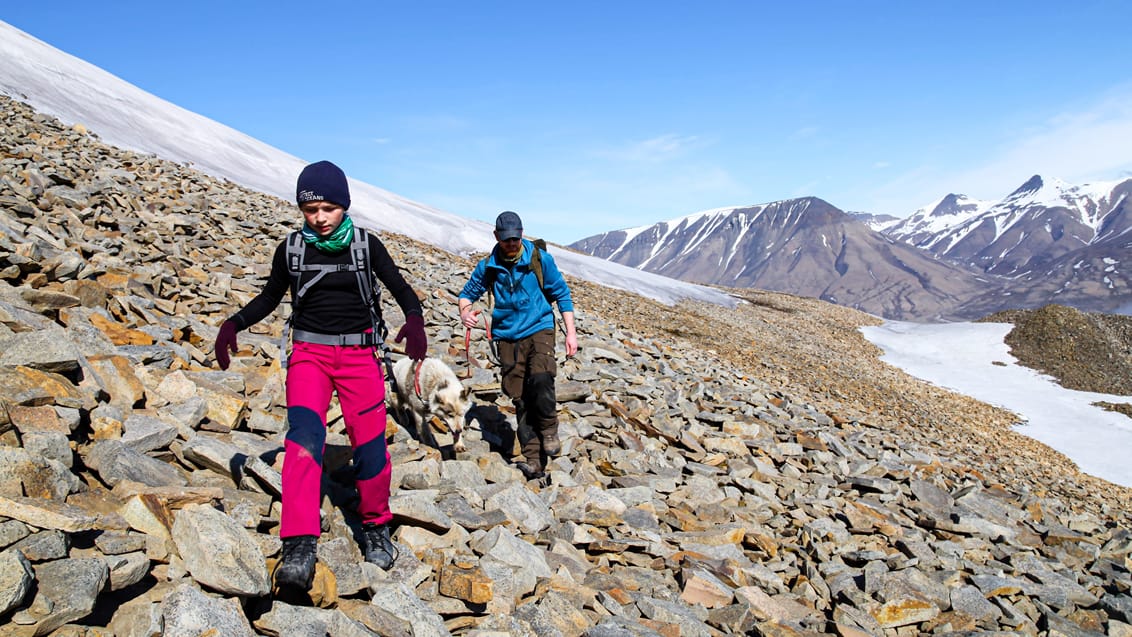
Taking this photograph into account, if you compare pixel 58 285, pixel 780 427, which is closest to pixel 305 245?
pixel 58 285

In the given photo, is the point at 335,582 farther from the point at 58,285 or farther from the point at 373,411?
the point at 58,285

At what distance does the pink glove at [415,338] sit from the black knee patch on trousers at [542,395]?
2.10 meters

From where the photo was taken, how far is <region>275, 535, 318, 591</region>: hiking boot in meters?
3.03

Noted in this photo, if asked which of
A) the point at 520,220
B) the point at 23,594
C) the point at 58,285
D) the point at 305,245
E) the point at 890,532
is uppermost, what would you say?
the point at 520,220

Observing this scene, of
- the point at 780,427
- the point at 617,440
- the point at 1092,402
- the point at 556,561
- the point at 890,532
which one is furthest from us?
the point at 1092,402

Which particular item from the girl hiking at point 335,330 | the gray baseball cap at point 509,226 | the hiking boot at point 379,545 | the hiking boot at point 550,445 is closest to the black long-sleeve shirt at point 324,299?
the girl hiking at point 335,330

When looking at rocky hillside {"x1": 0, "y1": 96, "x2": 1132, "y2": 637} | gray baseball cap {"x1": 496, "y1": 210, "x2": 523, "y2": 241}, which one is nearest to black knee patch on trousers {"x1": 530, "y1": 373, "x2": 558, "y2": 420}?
rocky hillside {"x1": 0, "y1": 96, "x2": 1132, "y2": 637}

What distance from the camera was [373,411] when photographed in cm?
387

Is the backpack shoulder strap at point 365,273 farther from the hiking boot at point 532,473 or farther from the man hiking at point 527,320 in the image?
the hiking boot at point 532,473

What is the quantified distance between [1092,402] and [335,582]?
27.9 m

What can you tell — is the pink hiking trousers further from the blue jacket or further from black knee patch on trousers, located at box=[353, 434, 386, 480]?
the blue jacket

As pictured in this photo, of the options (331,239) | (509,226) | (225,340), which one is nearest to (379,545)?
(225,340)

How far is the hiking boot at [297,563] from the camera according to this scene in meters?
3.03

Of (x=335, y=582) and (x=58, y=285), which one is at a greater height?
(x=58, y=285)
